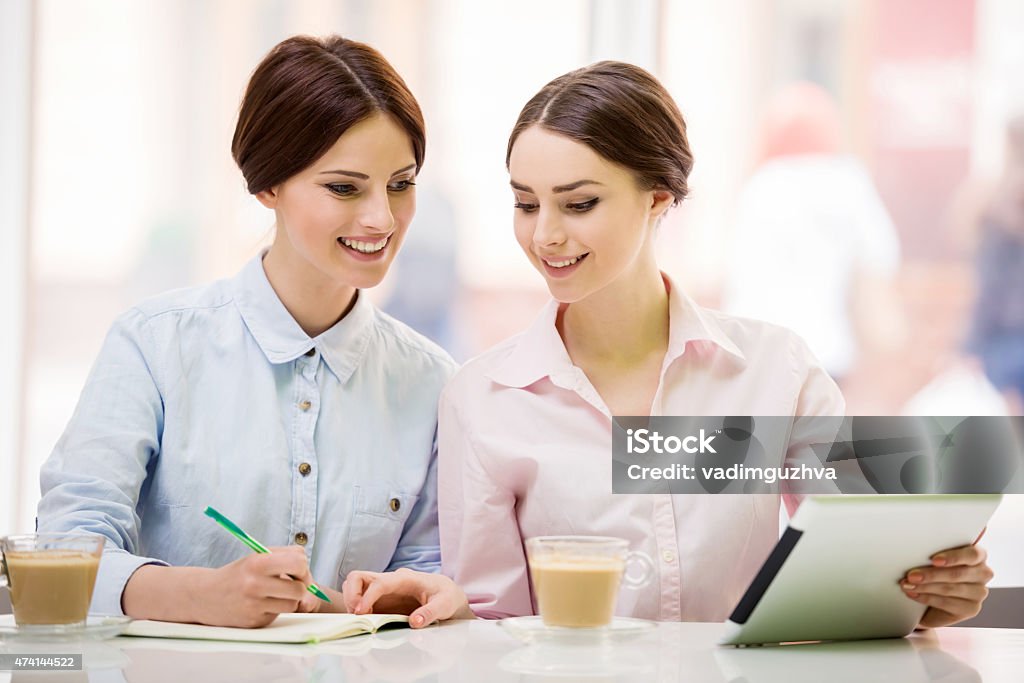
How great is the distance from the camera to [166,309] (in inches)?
76.9

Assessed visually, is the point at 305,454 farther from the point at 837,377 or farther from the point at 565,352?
the point at 837,377

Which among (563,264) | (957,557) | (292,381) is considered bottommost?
(957,557)

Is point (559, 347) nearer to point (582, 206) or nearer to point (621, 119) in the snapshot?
point (582, 206)

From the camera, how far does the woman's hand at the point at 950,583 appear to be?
1.38 metres

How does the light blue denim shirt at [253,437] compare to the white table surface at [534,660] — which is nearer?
the white table surface at [534,660]

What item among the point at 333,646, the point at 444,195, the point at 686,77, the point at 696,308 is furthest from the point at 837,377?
the point at 333,646

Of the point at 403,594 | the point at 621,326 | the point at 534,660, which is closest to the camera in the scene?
the point at 534,660

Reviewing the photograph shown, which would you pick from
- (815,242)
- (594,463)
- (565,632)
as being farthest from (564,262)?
(815,242)

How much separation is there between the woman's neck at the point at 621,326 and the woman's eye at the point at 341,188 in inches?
16.8

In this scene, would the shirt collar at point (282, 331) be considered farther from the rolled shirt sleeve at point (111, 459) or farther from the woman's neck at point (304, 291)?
the rolled shirt sleeve at point (111, 459)

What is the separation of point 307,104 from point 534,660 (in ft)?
3.30

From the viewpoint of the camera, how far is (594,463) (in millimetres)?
1846

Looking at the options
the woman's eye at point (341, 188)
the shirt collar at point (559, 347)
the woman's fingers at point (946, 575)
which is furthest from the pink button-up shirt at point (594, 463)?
the woman's fingers at point (946, 575)

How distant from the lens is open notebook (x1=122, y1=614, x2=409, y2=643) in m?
1.34
